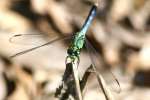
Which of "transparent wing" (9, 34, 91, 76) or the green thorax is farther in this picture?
"transparent wing" (9, 34, 91, 76)

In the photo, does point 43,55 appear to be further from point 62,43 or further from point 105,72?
point 105,72

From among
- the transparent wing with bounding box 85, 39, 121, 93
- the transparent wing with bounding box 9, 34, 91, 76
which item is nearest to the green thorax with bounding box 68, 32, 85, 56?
the transparent wing with bounding box 85, 39, 121, 93

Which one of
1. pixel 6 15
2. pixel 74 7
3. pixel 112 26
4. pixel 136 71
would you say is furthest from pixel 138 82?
pixel 6 15

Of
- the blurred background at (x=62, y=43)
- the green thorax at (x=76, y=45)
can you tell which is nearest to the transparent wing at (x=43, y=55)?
the blurred background at (x=62, y=43)

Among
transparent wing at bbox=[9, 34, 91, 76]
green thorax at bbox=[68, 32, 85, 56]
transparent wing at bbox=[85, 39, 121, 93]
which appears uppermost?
transparent wing at bbox=[9, 34, 91, 76]

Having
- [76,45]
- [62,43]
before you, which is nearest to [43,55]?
[62,43]

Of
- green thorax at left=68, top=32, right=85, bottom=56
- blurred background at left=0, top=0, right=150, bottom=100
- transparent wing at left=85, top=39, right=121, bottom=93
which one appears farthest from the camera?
blurred background at left=0, top=0, right=150, bottom=100

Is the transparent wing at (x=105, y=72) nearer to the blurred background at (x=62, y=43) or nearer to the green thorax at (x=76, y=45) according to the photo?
the blurred background at (x=62, y=43)

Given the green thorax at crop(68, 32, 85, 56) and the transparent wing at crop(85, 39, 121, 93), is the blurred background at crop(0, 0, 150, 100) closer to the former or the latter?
the transparent wing at crop(85, 39, 121, 93)
